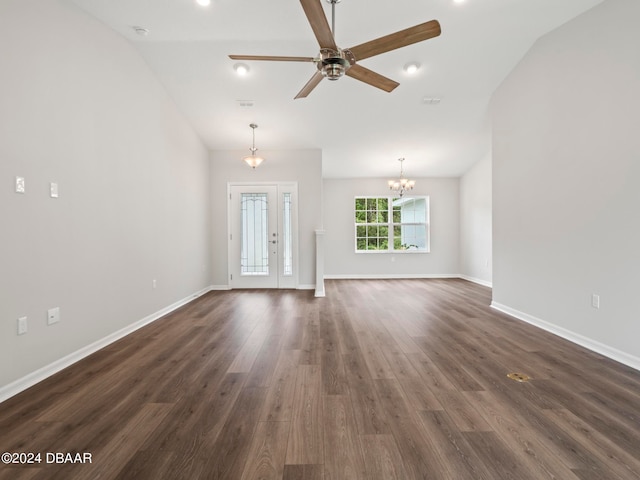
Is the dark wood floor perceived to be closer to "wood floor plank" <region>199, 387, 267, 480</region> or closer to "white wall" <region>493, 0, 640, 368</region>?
"wood floor plank" <region>199, 387, 267, 480</region>

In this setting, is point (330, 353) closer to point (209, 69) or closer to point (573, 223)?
point (573, 223)

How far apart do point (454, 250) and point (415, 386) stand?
6.51 meters

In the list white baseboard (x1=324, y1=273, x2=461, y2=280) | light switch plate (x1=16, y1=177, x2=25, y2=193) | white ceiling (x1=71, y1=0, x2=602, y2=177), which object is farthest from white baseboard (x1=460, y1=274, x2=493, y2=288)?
light switch plate (x1=16, y1=177, x2=25, y2=193)

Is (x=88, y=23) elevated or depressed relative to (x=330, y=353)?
elevated

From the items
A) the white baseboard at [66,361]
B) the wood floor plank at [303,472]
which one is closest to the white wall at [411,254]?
the white baseboard at [66,361]

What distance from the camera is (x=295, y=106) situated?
15.5 ft

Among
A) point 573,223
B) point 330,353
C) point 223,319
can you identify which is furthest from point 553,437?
point 223,319

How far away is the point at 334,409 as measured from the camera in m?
1.81

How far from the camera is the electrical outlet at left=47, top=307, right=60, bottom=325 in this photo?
7.78ft

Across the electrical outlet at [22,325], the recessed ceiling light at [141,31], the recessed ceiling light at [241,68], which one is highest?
the recessed ceiling light at [141,31]

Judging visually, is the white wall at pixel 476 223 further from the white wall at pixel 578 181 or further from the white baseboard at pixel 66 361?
the white baseboard at pixel 66 361

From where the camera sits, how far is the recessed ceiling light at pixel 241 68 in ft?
12.9

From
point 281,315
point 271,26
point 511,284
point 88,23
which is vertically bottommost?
point 281,315

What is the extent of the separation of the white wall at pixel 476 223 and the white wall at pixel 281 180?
376 cm
